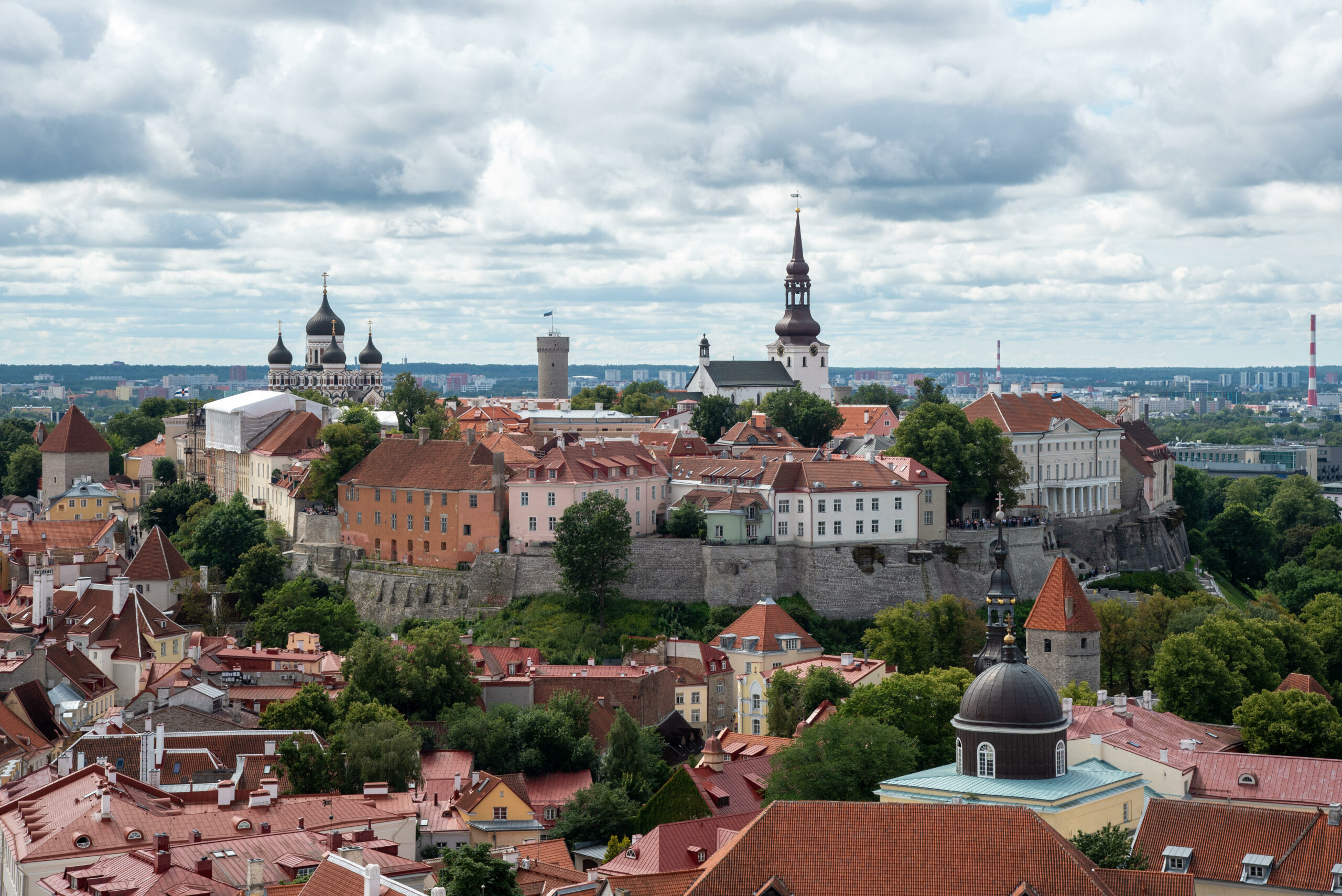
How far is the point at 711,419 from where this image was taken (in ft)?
341

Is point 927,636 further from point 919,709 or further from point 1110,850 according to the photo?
point 1110,850

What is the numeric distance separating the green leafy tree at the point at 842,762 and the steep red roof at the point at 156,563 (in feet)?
129

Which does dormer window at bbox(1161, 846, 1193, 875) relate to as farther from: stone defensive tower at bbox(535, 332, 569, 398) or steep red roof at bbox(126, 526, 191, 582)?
stone defensive tower at bbox(535, 332, 569, 398)

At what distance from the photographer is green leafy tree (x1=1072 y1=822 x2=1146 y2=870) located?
39000 mm

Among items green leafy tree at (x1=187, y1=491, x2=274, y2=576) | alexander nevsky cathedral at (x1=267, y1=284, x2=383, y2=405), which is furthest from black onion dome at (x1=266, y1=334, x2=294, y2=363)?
green leafy tree at (x1=187, y1=491, x2=274, y2=576)

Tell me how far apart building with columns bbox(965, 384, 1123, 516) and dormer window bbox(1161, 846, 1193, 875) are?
49094 millimetres

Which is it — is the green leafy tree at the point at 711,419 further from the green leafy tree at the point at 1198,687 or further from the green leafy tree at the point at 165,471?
the green leafy tree at the point at 1198,687

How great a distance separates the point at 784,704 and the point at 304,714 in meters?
16.5

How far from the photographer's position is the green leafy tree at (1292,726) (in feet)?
183

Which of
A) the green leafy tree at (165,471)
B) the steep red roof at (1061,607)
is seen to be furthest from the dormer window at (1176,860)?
the green leafy tree at (165,471)

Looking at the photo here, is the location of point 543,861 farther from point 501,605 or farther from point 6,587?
point 6,587

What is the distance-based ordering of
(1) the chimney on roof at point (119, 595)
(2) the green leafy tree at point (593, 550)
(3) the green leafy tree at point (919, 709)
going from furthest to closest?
1. (2) the green leafy tree at point (593, 550)
2. (1) the chimney on roof at point (119, 595)
3. (3) the green leafy tree at point (919, 709)

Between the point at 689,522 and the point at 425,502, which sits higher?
the point at 425,502

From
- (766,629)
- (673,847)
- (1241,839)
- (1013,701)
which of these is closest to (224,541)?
(766,629)
